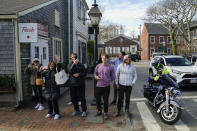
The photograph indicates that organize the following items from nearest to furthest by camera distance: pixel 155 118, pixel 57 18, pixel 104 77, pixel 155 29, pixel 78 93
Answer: pixel 104 77 → pixel 155 118 → pixel 78 93 → pixel 57 18 → pixel 155 29

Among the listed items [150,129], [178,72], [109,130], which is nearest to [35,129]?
[109,130]

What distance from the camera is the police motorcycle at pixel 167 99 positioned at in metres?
5.02

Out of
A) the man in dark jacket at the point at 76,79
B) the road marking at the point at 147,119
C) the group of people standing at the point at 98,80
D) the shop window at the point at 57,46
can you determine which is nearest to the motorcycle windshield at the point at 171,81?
the group of people standing at the point at 98,80

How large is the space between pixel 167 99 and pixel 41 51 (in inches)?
238

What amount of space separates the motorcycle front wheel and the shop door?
18.0 ft

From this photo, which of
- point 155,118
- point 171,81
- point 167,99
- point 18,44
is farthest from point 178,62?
point 18,44

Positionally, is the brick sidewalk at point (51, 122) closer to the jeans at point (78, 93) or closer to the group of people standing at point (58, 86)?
the group of people standing at point (58, 86)

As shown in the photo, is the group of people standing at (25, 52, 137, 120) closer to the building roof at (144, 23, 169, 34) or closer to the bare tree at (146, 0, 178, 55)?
the bare tree at (146, 0, 178, 55)

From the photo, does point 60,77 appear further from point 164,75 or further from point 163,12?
point 163,12

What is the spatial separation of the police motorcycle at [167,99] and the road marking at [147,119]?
0.32 m

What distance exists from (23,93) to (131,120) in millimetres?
4161

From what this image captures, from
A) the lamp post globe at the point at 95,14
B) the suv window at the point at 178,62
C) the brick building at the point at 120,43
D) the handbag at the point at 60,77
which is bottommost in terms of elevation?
the handbag at the point at 60,77

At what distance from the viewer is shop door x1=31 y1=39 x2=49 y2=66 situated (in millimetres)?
7926

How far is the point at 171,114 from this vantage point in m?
5.12
